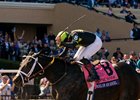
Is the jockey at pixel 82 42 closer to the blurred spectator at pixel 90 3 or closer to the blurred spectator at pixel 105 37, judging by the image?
the blurred spectator at pixel 105 37

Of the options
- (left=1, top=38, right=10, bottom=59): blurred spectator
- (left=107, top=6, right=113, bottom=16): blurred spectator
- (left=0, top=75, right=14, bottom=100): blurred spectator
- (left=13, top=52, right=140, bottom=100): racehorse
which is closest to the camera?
(left=13, top=52, right=140, bottom=100): racehorse

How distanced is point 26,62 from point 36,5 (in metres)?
17.7

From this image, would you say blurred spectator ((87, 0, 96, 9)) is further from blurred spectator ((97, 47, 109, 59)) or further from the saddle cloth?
the saddle cloth

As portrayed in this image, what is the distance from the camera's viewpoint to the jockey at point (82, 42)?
10.6 m

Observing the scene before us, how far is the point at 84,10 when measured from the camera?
93.2 ft

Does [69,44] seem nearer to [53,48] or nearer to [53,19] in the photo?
[53,48]

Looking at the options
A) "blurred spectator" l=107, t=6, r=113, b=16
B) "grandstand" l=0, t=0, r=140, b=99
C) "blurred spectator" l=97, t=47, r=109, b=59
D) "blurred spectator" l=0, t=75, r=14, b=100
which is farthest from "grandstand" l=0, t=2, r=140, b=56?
"blurred spectator" l=0, t=75, r=14, b=100

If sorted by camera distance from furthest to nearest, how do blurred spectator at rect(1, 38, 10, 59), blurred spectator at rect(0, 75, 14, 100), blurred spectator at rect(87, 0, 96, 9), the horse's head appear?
blurred spectator at rect(87, 0, 96, 9), blurred spectator at rect(1, 38, 10, 59), blurred spectator at rect(0, 75, 14, 100), the horse's head

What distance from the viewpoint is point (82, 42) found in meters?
10.8

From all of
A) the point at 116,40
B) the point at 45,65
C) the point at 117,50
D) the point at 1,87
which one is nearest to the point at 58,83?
the point at 45,65

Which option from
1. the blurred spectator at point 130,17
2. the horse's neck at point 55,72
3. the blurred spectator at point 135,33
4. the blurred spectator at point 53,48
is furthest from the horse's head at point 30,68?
the blurred spectator at point 130,17

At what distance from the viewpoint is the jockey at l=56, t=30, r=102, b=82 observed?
34.8ft

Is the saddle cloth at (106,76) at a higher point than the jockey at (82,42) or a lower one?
lower

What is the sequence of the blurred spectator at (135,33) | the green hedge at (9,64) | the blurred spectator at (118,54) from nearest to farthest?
the green hedge at (9,64) < the blurred spectator at (118,54) < the blurred spectator at (135,33)
